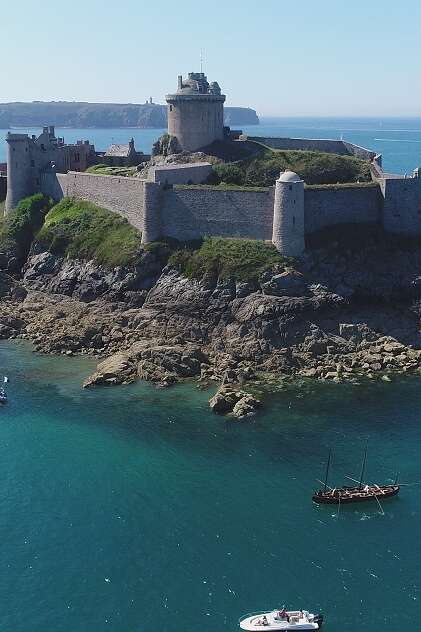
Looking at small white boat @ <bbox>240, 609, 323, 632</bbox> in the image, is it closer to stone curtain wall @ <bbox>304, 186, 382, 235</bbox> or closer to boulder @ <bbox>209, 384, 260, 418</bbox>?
boulder @ <bbox>209, 384, 260, 418</bbox>

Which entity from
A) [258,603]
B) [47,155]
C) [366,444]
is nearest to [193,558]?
[258,603]

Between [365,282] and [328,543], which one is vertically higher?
[365,282]

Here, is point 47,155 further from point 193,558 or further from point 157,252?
point 193,558

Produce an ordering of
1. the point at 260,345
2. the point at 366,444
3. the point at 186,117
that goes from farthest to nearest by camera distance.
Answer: the point at 186,117 → the point at 260,345 → the point at 366,444


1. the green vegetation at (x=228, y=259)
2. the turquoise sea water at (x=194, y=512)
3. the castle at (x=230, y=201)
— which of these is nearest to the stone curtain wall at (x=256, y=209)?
the castle at (x=230, y=201)

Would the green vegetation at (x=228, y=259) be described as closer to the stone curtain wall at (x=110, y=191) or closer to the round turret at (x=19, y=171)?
the stone curtain wall at (x=110, y=191)

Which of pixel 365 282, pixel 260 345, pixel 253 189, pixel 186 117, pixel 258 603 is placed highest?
pixel 186 117

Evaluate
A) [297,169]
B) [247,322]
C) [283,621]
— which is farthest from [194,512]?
[297,169]

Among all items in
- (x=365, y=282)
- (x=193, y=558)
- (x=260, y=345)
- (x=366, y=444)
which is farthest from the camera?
(x=365, y=282)
